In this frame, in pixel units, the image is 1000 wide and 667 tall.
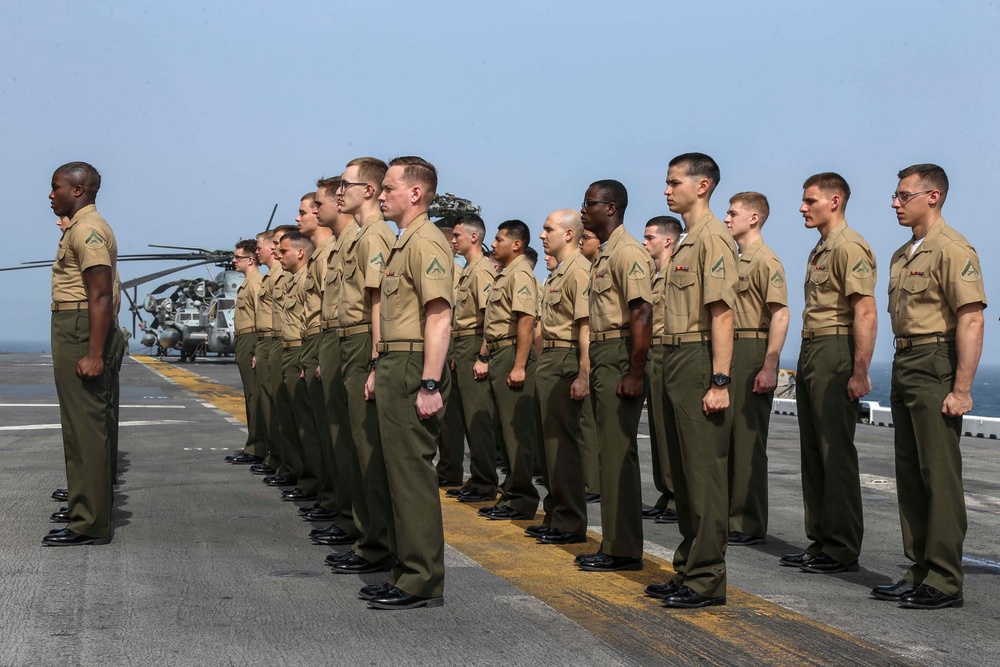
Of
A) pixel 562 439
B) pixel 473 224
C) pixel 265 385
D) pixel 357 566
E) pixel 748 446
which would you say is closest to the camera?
pixel 357 566

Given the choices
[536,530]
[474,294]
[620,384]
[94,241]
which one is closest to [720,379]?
[620,384]

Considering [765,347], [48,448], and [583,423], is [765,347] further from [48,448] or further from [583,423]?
[48,448]

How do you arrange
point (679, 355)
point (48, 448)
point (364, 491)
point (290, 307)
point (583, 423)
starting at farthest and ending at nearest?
point (48, 448), point (290, 307), point (583, 423), point (364, 491), point (679, 355)

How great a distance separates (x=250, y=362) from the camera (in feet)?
36.3

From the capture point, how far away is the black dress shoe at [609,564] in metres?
5.94

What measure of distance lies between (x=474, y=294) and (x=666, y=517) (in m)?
2.41

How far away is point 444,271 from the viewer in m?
5.18

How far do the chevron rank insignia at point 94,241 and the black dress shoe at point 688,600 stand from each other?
378 centimetres

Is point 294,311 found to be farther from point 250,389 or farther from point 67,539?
point 67,539

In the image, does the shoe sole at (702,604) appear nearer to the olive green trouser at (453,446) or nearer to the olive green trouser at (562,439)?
the olive green trouser at (562,439)

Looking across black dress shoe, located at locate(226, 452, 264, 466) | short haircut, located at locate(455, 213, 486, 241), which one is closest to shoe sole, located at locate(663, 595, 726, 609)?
short haircut, located at locate(455, 213, 486, 241)

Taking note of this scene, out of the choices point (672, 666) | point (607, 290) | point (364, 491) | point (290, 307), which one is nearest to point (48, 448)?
point (290, 307)

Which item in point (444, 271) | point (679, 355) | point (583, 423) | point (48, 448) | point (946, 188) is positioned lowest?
point (48, 448)

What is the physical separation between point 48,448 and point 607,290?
7517mm
